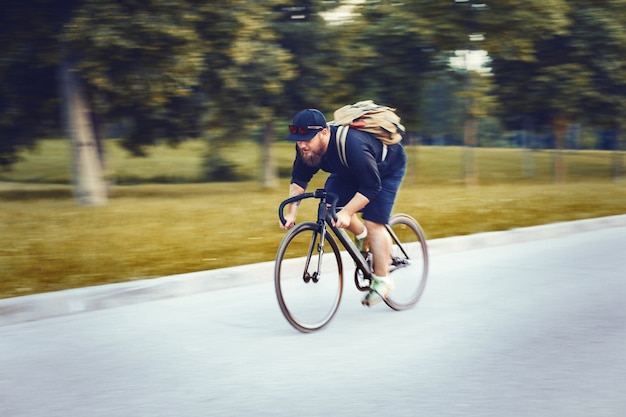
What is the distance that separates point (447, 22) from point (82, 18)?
1339 centimetres

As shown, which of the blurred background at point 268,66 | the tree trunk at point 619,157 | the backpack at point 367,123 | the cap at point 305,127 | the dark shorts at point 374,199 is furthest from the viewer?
the tree trunk at point 619,157

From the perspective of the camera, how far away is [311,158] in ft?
20.5

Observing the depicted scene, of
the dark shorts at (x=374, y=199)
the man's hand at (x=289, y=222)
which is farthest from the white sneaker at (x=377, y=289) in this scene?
the man's hand at (x=289, y=222)

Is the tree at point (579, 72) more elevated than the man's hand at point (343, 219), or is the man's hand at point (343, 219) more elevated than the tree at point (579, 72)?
the man's hand at point (343, 219)

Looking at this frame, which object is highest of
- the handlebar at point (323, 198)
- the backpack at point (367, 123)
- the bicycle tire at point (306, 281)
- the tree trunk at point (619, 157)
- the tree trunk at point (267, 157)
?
the backpack at point (367, 123)

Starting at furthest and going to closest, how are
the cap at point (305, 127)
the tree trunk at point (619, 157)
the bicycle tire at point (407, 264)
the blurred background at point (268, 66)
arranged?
the tree trunk at point (619, 157), the blurred background at point (268, 66), the bicycle tire at point (407, 264), the cap at point (305, 127)

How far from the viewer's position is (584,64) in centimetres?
3438

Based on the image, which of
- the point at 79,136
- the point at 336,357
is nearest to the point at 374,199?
the point at 336,357

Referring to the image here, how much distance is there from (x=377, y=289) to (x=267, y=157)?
27354mm

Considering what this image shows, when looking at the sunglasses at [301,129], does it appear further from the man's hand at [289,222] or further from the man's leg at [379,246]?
the man's leg at [379,246]

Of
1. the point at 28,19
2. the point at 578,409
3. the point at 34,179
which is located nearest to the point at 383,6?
the point at 28,19

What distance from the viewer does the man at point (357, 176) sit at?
6141mm

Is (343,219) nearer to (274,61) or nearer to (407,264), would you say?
(407,264)

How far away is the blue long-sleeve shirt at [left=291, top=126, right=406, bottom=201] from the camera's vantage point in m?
6.19
